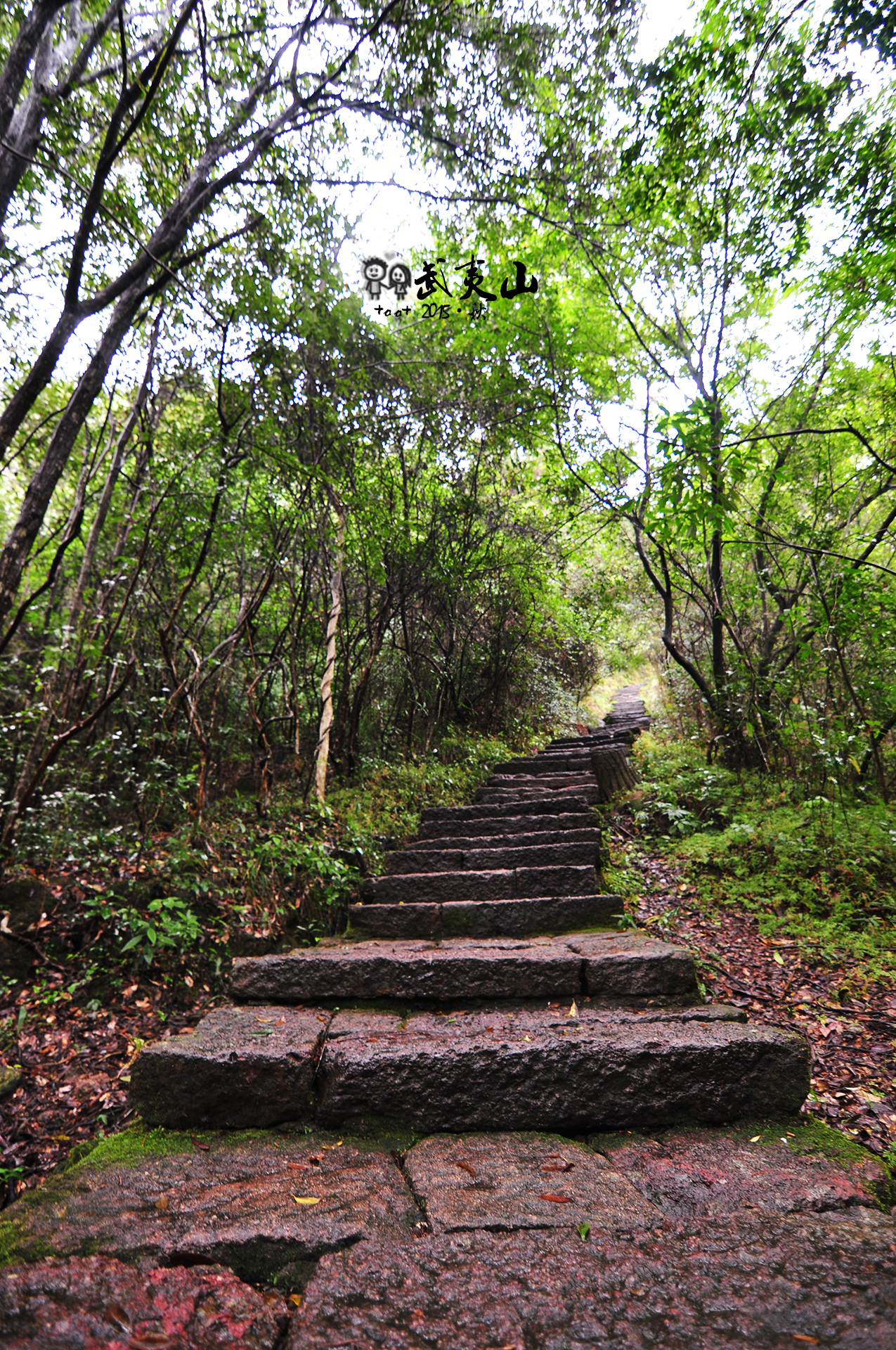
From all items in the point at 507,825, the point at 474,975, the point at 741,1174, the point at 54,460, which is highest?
the point at 54,460

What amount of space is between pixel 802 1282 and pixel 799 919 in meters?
3.37

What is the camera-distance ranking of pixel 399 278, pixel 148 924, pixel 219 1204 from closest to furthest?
pixel 219 1204
pixel 148 924
pixel 399 278

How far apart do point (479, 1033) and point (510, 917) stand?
58.7 inches

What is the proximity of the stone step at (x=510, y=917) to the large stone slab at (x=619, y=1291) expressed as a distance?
2.29 meters

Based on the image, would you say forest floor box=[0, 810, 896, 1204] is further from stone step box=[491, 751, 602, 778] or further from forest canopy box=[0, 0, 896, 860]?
stone step box=[491, 751, 602, 778]

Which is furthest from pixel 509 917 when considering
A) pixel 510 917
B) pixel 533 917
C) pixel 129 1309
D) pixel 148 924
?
pixel 129 1309

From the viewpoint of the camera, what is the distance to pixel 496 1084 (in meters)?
2.13

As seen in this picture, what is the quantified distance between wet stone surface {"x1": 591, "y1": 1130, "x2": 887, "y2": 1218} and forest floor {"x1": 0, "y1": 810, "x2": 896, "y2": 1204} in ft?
1.37

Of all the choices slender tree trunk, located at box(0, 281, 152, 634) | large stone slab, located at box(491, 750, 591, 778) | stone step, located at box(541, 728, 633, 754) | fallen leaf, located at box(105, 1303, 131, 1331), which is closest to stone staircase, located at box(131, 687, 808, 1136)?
fallen leaf, located at box(105, 1303, 131, 1331)

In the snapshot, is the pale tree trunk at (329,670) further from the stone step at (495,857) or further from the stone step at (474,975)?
the stone step at (474,975)

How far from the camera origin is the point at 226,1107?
212 cm

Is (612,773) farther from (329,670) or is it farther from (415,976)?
(415,976)

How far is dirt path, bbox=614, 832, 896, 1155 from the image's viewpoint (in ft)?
8.19

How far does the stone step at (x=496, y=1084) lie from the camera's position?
2.08 metres
